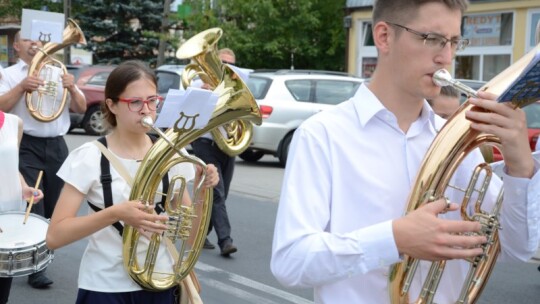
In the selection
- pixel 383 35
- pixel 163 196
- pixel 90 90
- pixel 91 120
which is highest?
pixel 383 35

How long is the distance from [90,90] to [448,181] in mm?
15942

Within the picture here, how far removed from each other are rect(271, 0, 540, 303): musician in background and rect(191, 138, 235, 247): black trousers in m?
4.51

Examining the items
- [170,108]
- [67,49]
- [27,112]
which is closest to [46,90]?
[27,112]

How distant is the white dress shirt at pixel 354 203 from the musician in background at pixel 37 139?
3.86 metres

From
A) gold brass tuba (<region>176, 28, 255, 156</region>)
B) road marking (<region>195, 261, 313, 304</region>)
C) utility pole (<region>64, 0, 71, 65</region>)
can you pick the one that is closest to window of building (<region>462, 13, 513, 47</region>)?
utility pole (<region>64, 0, 71, 65</region>)

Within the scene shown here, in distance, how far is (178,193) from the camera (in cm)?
323

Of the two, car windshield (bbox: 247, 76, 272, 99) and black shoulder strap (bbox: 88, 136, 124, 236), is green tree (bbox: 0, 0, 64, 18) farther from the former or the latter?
black shoulder strap (bbox: 88, 136, 124, 236)

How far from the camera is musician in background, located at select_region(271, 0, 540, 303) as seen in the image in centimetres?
183

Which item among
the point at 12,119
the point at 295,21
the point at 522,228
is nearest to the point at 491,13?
the point at 295,21

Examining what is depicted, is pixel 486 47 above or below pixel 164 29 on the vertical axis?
below

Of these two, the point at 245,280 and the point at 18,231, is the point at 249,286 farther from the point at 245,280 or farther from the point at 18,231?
the point at 18,231

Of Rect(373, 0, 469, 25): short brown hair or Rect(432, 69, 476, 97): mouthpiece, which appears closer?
Rect(432, 69, 476, 97): mouthpiece

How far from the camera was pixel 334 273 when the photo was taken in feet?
6.05

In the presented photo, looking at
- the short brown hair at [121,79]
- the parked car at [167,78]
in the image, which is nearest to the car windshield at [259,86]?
the parked car at [167,78]
